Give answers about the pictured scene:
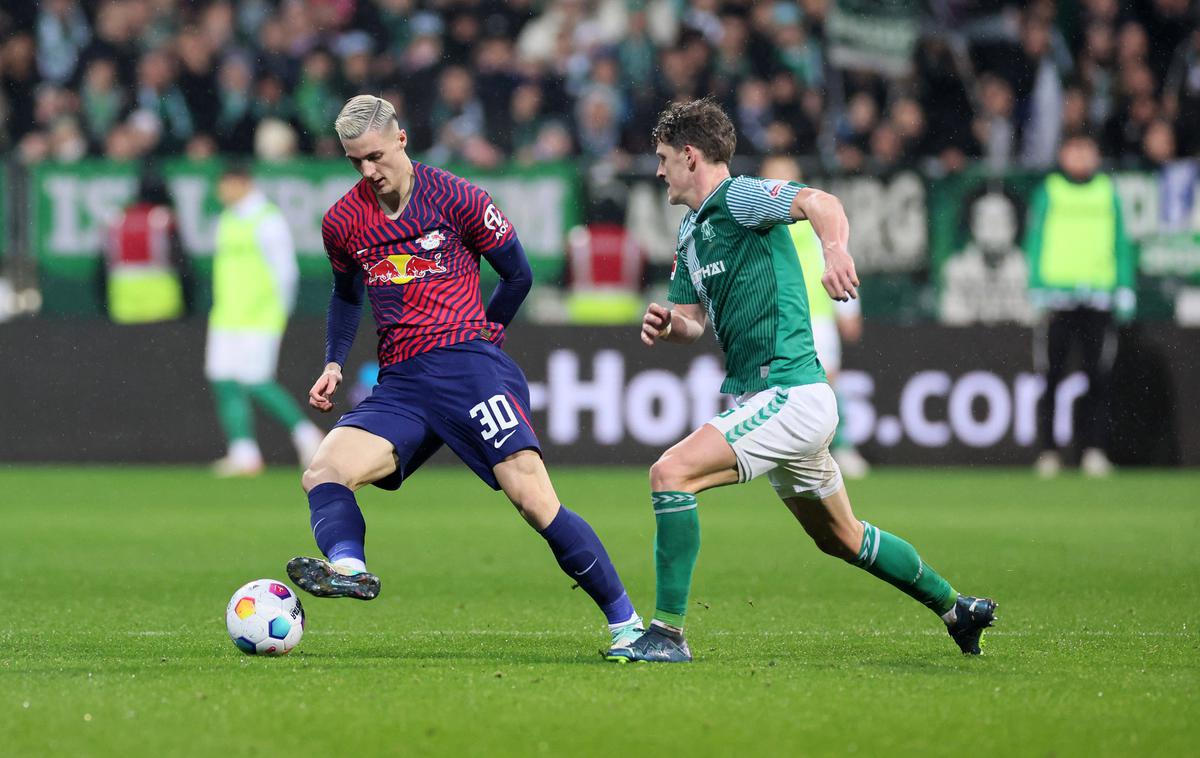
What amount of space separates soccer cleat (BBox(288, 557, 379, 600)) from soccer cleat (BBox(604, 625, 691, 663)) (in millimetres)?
845

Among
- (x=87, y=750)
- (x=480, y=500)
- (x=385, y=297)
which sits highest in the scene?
(x=385, y=297)

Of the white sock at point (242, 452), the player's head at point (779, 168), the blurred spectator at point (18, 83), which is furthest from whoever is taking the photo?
the blurred spectator at point (18, 83)

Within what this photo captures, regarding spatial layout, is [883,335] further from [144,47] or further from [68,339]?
[144,47]

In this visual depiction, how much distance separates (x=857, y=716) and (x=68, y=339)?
36.0 feet

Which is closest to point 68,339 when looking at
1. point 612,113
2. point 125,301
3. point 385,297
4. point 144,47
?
point 125,301

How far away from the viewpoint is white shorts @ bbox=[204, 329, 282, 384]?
1421cm

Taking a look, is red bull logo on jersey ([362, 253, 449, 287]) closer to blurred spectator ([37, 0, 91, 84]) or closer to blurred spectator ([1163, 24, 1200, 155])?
blurred spectator ([1163, 24, 1200, 155])

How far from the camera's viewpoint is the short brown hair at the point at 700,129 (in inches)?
234

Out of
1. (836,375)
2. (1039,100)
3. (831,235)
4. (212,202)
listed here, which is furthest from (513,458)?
(1039,100)

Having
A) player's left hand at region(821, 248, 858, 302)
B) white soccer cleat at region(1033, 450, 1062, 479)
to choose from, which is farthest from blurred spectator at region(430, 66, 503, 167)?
player's left hand at region(821, 248, 858, 302)

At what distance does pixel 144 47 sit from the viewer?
17.3 metres

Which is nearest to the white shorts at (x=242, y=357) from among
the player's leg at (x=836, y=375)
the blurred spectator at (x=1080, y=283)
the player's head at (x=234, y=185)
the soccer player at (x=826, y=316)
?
the player's head at (x=234, y=185)

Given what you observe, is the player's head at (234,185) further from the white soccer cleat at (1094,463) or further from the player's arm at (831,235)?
the player's arm at (831,235)

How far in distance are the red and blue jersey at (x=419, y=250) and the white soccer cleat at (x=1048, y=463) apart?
9.20 metres
